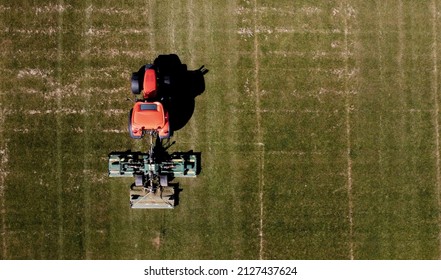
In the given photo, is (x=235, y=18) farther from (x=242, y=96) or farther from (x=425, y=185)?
(x=425, y=185)

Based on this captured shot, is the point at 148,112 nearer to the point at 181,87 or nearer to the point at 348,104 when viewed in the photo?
the point at 181,87

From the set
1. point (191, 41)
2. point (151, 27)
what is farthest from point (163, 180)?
point (151, 27)

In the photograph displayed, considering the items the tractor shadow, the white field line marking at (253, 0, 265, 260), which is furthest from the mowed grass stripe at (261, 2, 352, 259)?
the tractor shadow

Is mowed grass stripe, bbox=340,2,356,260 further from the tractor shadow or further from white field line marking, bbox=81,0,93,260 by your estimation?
white field line marking, bbox=81,0,93,260

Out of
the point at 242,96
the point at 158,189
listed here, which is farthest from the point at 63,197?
the point at 242,96

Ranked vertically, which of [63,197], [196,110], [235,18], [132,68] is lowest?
[63,197]
